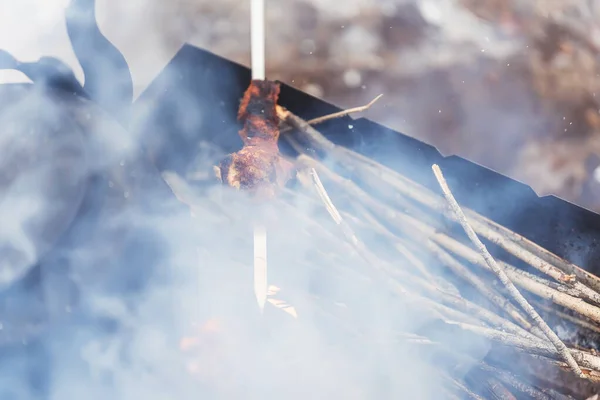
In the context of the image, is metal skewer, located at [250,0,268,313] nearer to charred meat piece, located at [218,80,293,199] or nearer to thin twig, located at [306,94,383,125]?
charred meat piece, located at [218,80,293,199]

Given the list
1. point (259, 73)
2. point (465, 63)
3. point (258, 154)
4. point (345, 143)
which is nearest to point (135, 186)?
point (258, 154)

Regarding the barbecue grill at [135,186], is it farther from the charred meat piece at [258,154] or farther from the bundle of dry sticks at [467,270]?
the charred meat piece at [258,154]

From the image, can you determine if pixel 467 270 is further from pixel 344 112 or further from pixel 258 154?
pixel 258 154

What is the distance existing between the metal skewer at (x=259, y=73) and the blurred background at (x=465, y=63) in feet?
1.62

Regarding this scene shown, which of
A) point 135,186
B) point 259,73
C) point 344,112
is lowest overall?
point 135,186

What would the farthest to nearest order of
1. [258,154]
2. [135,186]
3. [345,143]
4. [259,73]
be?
[345,143] → [135,186] → [259,73] → [258,154]

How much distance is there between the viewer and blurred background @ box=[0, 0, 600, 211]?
3330 millimetres

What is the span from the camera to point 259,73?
9.97 ft

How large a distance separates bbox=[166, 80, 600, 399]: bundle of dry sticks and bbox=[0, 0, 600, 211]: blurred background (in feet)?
1.17

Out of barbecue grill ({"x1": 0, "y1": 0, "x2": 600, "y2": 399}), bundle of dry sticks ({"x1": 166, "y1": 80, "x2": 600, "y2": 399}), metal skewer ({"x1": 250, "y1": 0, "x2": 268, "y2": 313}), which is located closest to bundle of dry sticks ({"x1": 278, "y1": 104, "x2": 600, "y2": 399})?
bundle of dry sticks ({"x1": 166, "y1": 80, "x2": 600, "y2": 399})

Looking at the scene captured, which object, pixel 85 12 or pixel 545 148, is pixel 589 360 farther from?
pixel 85 12

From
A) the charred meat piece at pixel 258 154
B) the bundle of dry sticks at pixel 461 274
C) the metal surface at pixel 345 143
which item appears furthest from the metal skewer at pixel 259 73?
the metal surface at pixel 345 143

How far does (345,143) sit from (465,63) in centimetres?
99

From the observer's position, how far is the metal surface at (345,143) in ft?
10.6
